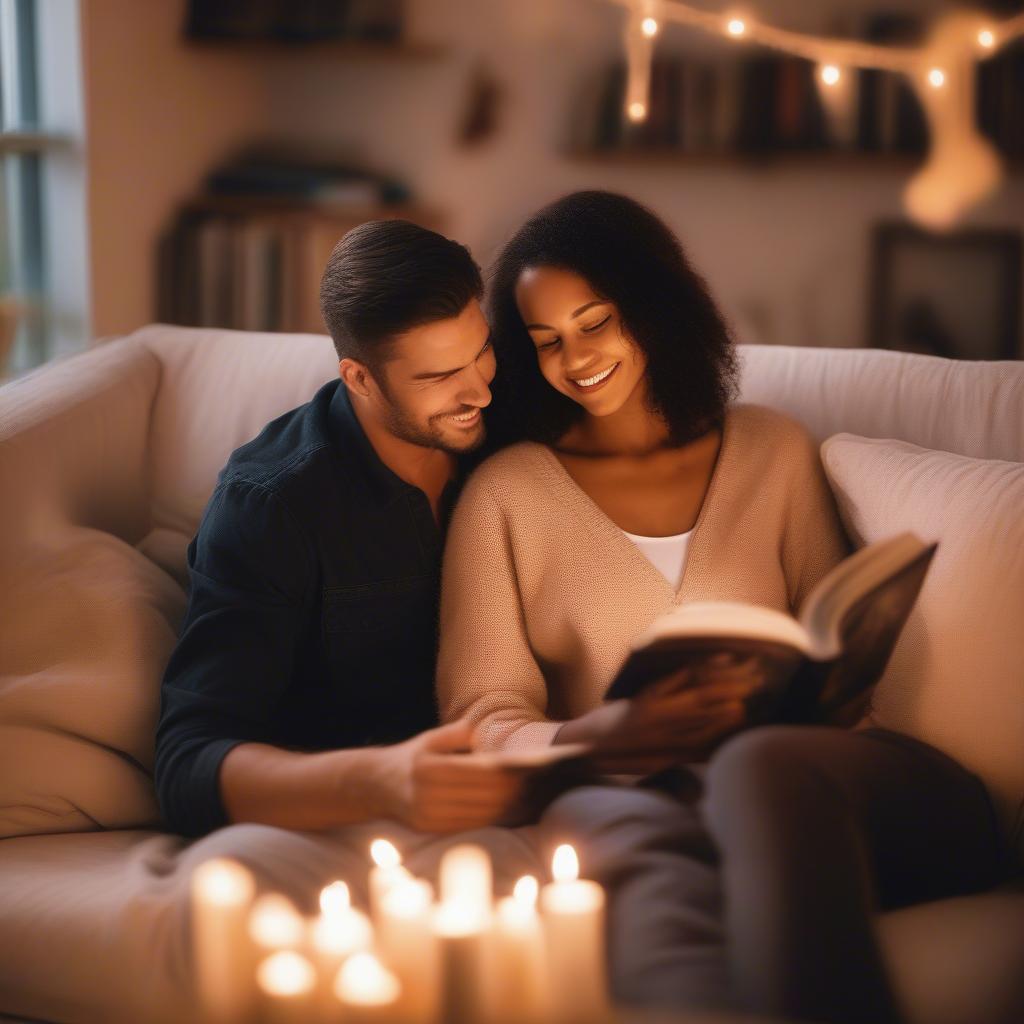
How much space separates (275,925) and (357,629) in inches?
17.2

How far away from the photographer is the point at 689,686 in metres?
1.18

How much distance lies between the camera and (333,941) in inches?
41.4

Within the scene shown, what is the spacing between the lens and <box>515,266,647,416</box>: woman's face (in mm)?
1515

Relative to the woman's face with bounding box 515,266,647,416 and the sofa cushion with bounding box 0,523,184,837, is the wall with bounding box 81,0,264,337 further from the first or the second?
the woman's face with bounding box 515,266,647,416

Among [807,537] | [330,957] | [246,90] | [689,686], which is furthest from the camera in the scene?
[246,90]

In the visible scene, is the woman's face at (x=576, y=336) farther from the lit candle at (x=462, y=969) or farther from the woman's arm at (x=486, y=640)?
the lit candle at (x=462, y=969)

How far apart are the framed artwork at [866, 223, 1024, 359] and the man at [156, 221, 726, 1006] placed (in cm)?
208

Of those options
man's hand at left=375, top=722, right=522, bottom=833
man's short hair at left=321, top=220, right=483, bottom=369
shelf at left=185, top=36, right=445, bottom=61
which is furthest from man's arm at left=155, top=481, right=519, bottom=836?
shelf at left=185, top=36, right=445, bottom=61

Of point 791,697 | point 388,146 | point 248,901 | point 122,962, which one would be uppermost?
point 388,146

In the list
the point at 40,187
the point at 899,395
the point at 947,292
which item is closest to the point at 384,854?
the point at 899,395

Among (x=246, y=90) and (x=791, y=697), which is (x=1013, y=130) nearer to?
(x=246, y=90)

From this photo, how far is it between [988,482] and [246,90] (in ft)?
9.06

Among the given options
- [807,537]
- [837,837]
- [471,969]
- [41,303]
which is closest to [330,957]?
[471,969]

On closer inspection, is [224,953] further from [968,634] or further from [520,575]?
[968,634]
